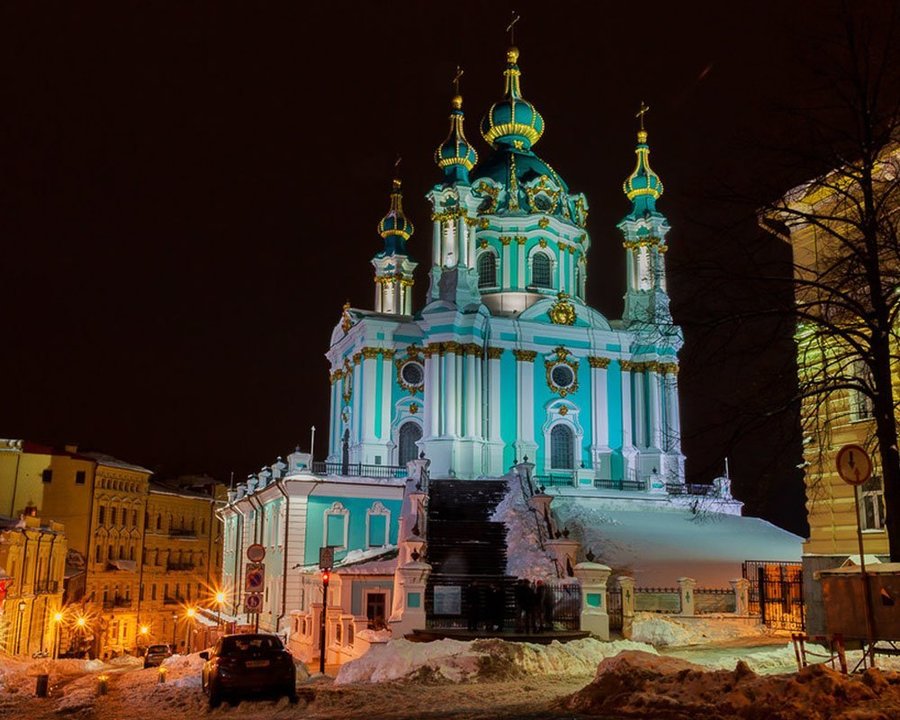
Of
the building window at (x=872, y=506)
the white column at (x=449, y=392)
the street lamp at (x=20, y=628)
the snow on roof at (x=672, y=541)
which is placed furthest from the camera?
the white column at (x=449, y=392)

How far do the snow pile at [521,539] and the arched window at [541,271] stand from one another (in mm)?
14973

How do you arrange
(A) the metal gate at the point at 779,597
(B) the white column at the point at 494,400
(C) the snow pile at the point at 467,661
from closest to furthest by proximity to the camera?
1. (C) the snow pile at the point at 467,661
2. (A) the metal gate at the point at 779,597
3. (B) the white column at the point at 494,400

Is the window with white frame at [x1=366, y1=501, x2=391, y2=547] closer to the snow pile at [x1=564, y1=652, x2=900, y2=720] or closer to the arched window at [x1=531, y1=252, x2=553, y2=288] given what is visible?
the arched window at [x1=531, y1=252, x2=553, y2=288]

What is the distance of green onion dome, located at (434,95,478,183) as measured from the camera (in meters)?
43.9

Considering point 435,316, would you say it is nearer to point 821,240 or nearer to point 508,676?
point 821,240

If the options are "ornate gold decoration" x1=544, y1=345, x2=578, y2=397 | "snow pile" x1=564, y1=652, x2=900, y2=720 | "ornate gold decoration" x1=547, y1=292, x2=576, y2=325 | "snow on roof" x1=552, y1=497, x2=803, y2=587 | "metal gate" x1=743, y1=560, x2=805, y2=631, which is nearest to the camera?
"snow pile" x1=564, y1=652, x2=900, y2=720

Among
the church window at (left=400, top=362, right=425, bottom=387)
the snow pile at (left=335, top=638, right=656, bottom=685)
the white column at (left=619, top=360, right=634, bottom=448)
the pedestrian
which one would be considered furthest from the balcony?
the snow pile at (left=335, top=638, right=656, bottom=685)

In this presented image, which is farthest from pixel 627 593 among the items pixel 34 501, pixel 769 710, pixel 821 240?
pixel 34 501

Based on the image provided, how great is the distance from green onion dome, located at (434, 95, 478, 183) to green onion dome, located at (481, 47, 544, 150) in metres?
3.96

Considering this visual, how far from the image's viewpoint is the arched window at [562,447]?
42.2 m

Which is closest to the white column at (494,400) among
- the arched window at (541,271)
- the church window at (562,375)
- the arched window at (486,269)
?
the church window at (562,375)

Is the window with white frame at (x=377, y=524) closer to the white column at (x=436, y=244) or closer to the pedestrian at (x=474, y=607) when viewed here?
the white column at (x=436, y=244)

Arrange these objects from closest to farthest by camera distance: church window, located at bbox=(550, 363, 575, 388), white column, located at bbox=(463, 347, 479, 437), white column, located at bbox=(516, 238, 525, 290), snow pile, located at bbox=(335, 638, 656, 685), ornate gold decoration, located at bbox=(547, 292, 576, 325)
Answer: snow pile, located at bbox=(335, 638, 656, 685), white column, located at bbox=(463, 347, 479, 437), church window, located at bbox=(550, 363, 575, 388), ornate gold decoration, located at bbox=(547, 292, 576, 325), white column, located at bbox=(516, 238, 525, 290)

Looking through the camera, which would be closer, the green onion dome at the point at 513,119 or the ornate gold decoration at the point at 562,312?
the ornate gold decoration at the point at 562,312
